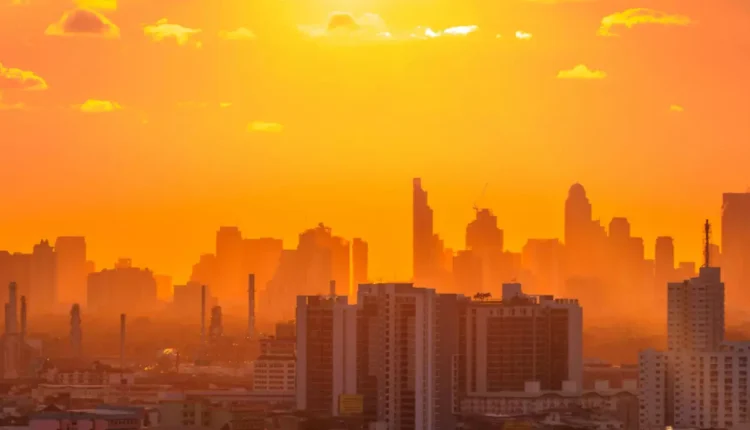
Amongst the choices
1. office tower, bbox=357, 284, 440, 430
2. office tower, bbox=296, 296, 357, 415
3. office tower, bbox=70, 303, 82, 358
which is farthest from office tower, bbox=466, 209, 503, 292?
office tower, bbox=357, 284, 440, 430

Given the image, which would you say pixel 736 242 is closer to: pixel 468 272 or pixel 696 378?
pixel 468 272

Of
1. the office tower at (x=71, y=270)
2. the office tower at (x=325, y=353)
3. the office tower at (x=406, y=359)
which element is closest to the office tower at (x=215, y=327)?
the office tower at (x=71, y=270)

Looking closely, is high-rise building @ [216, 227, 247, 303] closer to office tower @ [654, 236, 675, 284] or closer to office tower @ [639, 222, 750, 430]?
office tower @ [654, 236, 675, 284]

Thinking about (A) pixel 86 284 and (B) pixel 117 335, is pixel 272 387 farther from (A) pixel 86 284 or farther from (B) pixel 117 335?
(A) pixel 86 284

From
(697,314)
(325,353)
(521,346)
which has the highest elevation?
(697,314)

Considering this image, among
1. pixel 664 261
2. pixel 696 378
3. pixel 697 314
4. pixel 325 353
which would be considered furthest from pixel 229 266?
pixel 696 378

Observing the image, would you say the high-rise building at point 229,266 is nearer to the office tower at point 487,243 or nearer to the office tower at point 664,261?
the office tower at point 487,243
